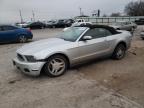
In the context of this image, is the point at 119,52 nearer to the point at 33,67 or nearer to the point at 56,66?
the point at 56,66

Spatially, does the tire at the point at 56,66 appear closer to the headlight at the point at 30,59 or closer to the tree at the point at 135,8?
the headlight at the point at 30,59

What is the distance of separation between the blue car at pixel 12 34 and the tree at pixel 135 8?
71.8m

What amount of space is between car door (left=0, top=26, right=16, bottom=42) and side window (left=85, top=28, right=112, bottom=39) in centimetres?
809

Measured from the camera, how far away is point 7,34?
40.8 feet

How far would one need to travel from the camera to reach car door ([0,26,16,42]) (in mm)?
12336

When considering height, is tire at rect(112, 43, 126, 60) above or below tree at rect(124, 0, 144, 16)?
below

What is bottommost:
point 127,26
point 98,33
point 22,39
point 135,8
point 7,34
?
point 22,39

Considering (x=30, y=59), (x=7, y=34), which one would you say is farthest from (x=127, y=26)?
(x=30, y=59)

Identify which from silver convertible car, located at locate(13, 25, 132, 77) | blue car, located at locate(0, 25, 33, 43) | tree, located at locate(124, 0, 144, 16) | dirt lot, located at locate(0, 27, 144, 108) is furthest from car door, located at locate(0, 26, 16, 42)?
tree, located at locate(124, 0, 144, 16)

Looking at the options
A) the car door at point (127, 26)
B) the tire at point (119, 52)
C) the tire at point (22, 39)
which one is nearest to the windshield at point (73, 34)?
the tire at point (119, 52)

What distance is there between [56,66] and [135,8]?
271ft

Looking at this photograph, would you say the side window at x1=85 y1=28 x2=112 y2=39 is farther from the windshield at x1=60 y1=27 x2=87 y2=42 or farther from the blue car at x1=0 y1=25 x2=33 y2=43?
the blue car at x1=0 y1=25 x2=33 y2=43

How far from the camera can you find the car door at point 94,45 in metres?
5.64

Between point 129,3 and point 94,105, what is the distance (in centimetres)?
8787
